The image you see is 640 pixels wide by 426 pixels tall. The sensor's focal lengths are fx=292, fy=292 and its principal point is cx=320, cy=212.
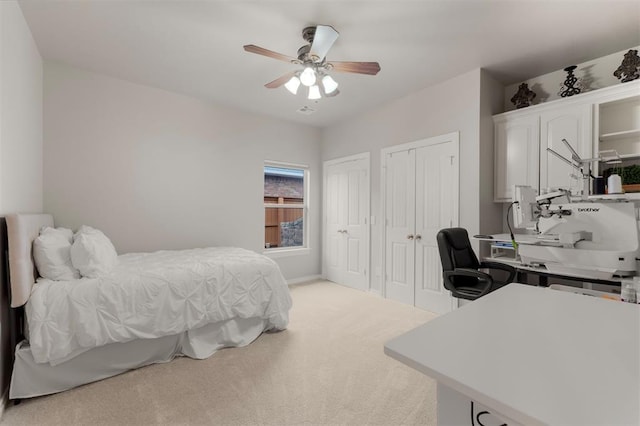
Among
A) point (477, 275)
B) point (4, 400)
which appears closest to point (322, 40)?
point (477, 275)

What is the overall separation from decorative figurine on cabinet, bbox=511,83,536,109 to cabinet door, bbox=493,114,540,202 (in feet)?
0.67

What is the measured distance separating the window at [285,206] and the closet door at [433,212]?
2.11 m

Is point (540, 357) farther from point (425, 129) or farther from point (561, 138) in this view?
point (425, 129)

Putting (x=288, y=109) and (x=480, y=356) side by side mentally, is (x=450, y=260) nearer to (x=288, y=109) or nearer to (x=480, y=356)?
(x=480, y=356)

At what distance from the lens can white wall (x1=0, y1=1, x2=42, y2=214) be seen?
1.96m

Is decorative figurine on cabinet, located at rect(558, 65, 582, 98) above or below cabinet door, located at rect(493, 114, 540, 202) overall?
above

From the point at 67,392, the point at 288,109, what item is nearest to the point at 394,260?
the point at 288,109

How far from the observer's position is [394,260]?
4.07m

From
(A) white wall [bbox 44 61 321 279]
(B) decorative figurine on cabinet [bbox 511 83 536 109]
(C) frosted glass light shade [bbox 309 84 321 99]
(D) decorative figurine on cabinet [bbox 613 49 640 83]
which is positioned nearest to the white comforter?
(A) white wall [bbox 44 61 321 279]

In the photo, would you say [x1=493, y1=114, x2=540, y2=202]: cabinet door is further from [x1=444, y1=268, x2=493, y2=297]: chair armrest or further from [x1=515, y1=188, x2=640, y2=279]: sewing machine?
[x1=515, y1=188, x2=640, y2=279]: sewing machine

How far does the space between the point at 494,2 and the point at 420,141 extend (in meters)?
Result: 1.72

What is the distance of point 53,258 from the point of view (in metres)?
2.14

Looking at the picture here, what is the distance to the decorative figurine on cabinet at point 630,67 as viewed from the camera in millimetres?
2502

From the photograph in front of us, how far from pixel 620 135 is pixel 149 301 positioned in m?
4.26
